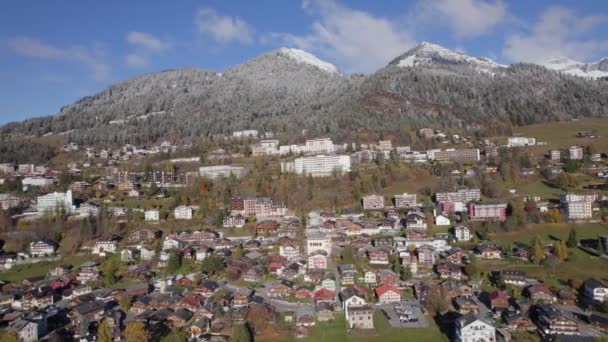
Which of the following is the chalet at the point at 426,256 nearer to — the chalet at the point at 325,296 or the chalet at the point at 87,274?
the chalet at the point at 325,296

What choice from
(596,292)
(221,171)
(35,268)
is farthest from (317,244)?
(221,171)

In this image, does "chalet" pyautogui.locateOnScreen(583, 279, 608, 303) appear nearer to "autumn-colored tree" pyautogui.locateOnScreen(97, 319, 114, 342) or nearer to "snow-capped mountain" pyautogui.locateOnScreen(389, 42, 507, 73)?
"autumn-colored tree" pyautogui.locateOnScreen(97, 319, 114, 342)

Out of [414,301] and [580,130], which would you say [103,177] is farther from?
[580,130]

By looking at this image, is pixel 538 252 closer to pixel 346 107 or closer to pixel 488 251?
pixel 488 251

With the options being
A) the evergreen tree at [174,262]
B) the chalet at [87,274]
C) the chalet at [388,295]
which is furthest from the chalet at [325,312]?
the chalet at [87,274]

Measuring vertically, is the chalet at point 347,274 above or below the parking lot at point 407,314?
above

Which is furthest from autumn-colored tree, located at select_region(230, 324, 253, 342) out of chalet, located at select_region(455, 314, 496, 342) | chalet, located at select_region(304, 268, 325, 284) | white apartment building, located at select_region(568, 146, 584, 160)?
white apartment building, located at select_region(568, 146, 584, 160)
